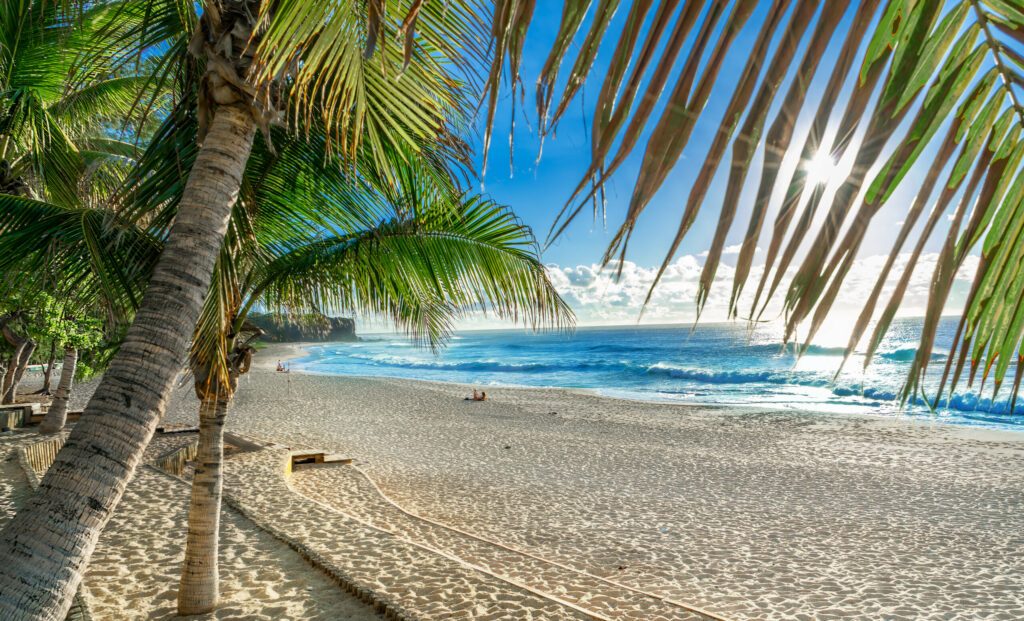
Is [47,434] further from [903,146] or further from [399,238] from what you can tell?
[903,146]

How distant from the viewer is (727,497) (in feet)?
28.1

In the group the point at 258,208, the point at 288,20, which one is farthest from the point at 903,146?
the point at 258,208

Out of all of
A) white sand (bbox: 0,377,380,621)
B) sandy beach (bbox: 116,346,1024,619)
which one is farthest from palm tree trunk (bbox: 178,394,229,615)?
sandy beach (bbox: 116,346,1024,619)

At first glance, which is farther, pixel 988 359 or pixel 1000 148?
pixel 988 359

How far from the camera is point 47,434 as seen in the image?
898 cm

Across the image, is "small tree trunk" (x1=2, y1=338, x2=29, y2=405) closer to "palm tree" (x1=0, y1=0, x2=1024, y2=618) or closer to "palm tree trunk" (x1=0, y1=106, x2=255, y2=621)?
"palm tree trunk" (x1=0, y1=106, x2=255, y2=621)

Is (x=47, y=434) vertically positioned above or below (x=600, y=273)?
below

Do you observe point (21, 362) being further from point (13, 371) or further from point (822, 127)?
point (822, 127)

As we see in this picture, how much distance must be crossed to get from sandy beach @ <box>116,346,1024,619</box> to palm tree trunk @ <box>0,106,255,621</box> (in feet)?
13.7

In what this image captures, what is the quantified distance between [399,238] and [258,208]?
962mm

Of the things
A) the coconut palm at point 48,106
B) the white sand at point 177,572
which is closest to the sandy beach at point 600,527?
the white sand at point 177,572

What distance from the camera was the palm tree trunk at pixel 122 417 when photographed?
1.56 meters

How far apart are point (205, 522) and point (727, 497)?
23.9ft

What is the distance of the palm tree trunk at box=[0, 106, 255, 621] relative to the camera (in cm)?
A: 156
